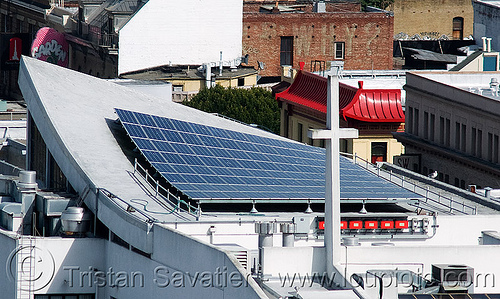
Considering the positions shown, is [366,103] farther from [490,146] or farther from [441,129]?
[490,146]

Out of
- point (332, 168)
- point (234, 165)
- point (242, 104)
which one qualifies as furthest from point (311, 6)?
point (332, 168)

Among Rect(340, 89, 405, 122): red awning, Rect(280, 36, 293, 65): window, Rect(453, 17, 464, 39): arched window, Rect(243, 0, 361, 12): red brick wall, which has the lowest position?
Rect(340, 89, 405, 122): red awning

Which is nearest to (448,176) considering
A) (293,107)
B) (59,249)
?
(293,107)

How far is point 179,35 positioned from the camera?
132125 mm

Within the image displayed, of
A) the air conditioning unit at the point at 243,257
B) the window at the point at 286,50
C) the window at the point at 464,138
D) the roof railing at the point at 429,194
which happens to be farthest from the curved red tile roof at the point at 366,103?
the air conditioning unit at the point at 243,257

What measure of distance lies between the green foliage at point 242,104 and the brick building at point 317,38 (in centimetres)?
1985

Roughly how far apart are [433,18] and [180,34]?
50576 mm

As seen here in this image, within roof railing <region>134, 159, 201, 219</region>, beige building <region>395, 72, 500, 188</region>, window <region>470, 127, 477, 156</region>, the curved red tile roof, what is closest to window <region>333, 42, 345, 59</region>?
the curved red tile roof

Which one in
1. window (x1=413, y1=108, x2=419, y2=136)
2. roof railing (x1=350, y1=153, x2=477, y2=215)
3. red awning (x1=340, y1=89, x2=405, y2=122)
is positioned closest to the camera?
roof railing (x1=350, y1=153, x2=477, y2=215)

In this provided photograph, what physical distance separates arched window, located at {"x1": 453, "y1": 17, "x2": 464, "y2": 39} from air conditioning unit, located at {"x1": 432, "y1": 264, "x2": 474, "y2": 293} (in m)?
131

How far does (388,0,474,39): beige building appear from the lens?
A: 17288 centimetres

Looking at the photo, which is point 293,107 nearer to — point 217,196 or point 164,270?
point 217,196

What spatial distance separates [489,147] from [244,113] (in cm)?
3775

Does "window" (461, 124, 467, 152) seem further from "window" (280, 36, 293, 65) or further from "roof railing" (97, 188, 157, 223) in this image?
"window" (280, 36, 293, 65)
